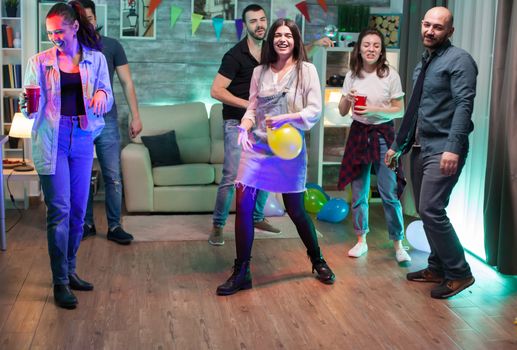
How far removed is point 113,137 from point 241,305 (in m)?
1.70

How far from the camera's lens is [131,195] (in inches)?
235

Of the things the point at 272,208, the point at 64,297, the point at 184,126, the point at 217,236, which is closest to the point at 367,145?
the point at 217,236

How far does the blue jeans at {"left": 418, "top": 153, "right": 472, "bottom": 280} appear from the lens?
3908 mm

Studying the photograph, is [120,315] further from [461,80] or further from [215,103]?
[215,103]

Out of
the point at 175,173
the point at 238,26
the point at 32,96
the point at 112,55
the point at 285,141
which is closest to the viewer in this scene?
the point at 32,96

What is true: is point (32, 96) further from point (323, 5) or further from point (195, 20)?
point (323, 5)

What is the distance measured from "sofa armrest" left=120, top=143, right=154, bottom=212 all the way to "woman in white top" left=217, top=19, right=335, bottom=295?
83.3 inches

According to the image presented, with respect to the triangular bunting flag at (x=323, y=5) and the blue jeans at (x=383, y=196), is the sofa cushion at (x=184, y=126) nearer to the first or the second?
the triangular bunting flag at (x=323, y=5)

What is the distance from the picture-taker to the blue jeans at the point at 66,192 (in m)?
3.60

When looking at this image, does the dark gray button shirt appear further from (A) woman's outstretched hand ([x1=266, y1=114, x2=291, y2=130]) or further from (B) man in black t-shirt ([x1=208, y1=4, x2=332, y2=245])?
(B) man in black t-shirt ([x1=208, y1=4, x2=332, y2=245])

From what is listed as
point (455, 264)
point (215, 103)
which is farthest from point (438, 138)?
point (215, 103)

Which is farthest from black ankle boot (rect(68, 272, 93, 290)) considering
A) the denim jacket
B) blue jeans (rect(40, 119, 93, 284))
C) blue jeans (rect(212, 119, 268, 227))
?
blue jeans (rect(212, 119, 268, 227))

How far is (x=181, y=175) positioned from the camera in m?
6.04

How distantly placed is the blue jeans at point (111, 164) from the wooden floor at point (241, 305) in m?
0.25
